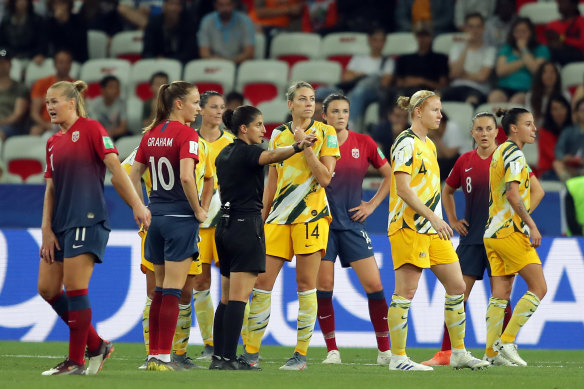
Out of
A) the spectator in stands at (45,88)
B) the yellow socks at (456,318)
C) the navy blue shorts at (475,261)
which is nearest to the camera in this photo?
the yellow socks at (456,318)

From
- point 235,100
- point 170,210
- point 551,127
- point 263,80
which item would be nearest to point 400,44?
point 263,80

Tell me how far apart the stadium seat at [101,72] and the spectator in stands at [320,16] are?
131 inches

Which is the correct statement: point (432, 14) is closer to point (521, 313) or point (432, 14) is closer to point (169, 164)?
point (521, 313)

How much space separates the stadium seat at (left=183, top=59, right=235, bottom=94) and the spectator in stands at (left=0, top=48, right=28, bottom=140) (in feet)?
8.62

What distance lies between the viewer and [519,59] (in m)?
16.8

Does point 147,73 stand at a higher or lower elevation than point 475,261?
higher

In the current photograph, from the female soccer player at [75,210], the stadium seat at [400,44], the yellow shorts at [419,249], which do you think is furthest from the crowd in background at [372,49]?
the female soccer player at [75,210]

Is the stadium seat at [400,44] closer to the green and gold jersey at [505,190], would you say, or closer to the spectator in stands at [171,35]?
the spectator in stands at [171,35]

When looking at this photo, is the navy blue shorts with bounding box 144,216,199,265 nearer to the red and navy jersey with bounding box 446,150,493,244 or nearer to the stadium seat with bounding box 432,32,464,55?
the red and navy jersey with bounding box 446,150,493,244

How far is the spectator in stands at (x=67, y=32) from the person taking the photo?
1833cm

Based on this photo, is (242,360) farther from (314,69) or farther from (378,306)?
(314,69)

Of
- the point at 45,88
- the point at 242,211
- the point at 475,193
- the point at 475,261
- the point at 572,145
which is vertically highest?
the point at 45,88

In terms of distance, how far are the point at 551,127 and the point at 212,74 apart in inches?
213

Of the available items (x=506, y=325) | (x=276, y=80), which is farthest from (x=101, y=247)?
(x=276, y=80)
